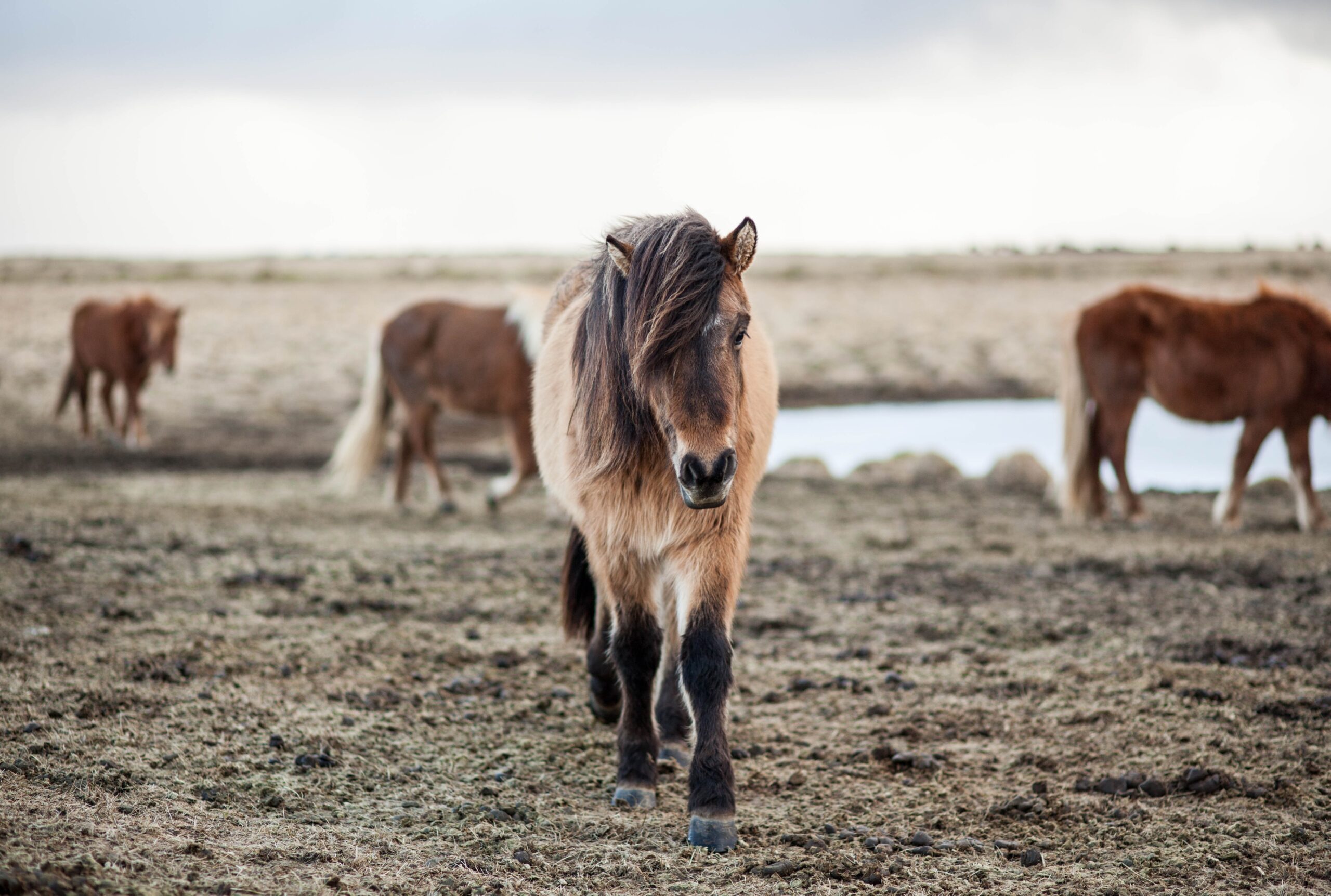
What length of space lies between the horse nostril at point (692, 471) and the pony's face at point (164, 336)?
40.4 ft

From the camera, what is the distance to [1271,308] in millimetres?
8758

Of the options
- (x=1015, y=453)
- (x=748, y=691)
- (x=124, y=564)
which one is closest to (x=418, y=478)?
(x=124, y=564)

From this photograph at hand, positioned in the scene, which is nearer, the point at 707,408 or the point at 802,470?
the point at 707,408

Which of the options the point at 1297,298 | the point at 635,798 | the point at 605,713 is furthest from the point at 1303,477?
the point at 635,798

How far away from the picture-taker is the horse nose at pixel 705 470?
8.73 feet

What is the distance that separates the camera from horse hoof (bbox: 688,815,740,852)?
2.96 metres

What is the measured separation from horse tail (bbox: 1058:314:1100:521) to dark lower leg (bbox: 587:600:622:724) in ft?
20.5

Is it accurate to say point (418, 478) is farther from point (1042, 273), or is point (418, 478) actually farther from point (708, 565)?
point (1042, 273)

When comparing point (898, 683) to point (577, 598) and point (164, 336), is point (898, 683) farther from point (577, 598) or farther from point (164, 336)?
point (164, 336)

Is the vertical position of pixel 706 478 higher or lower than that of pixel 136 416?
higher

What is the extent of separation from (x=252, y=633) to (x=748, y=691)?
7.89 ft

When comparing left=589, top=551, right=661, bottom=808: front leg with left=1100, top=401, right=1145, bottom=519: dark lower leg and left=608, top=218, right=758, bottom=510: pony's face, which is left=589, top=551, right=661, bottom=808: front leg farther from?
left=1100, top=401, right=1145, bottom=519: dark lower leg

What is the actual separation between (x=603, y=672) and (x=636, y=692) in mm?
618

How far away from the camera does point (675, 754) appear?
12.4 feet
